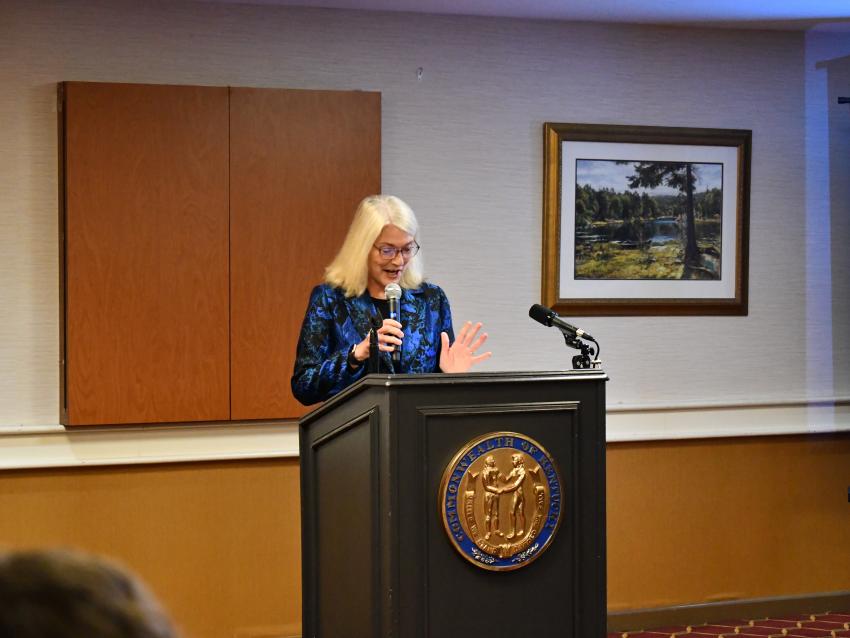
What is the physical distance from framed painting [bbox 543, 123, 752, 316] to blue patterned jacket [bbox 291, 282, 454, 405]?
63.4 inches

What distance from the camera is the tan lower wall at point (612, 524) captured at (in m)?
4.39

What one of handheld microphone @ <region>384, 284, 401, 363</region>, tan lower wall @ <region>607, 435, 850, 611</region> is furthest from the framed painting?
handheld microphone @ <region>384, 284, 401, 363</region>

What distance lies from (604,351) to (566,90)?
1215 millimetres

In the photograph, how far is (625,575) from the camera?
4.99m

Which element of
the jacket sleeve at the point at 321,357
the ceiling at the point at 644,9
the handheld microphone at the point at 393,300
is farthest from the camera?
the ceiling at the point at 644,9

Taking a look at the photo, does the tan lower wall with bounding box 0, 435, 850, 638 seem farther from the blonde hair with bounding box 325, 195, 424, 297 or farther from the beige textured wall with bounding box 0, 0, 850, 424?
the blonde hair with bounding box 325, 195, 424, 297

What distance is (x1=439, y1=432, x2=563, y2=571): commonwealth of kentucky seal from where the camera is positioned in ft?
8.50

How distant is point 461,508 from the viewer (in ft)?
8.50

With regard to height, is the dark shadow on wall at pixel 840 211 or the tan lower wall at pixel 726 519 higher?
the dark shadow on wall at pixel 840 211

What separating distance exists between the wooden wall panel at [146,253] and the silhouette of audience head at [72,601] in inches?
152

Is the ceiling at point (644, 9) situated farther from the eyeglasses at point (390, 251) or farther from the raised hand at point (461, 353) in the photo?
the raised hand at point (461, 353)

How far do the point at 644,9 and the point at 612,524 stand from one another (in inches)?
92.2

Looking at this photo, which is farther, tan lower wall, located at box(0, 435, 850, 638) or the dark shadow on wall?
the dark shadow on wall

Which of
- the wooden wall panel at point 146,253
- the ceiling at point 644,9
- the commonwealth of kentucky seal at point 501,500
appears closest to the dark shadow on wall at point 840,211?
the ceiling at point 644,9
